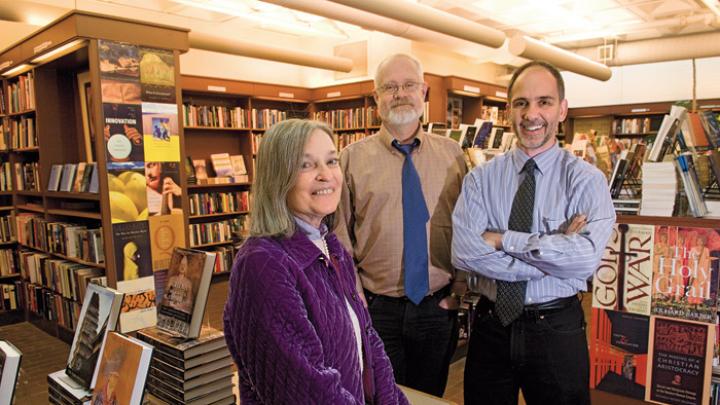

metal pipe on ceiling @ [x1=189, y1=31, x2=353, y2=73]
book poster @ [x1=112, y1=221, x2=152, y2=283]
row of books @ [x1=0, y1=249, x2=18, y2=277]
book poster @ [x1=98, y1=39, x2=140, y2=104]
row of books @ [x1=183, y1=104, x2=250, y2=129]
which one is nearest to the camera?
book poster @ [x1=98, y1=39, x2=140, y2=104]

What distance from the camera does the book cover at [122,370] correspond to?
115cm

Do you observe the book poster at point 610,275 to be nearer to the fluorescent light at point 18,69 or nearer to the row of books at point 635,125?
the fluorescent light at point 18,69

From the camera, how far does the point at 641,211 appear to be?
2217 mm

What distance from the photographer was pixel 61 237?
454cm

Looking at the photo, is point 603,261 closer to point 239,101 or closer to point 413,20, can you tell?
point 413,20

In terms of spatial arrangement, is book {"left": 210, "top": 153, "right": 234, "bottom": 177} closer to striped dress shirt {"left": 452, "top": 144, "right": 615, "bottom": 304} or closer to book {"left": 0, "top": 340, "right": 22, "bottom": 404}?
striped dress shirt {"left": 452, "top": 144, "right": 615, "bottom": 304}

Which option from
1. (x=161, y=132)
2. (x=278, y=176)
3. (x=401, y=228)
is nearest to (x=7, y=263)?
(x=161, y=132)

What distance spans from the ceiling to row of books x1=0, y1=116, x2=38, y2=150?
1.07 meters

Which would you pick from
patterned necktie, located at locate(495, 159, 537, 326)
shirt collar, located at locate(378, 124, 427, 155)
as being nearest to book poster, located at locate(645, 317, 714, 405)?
patterned necktie, located at locate(495, 159, 537, 326)

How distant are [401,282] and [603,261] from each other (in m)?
1.00

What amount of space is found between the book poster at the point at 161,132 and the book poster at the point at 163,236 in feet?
1.64

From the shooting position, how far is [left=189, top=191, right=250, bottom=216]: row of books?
265 inches

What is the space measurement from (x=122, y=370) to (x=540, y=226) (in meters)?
1.41

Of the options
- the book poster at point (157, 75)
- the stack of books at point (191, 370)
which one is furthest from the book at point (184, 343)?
the book poster at point (157, 75)
